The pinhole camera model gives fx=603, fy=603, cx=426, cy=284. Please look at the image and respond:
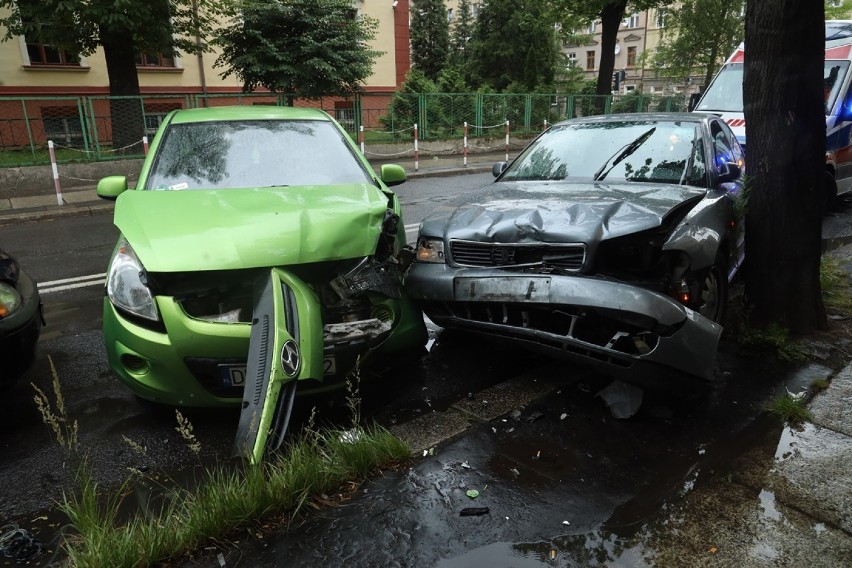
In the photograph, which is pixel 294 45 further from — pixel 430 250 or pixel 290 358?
pixel 290 358

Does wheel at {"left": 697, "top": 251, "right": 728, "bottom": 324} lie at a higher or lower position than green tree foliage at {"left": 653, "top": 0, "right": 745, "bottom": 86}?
lower

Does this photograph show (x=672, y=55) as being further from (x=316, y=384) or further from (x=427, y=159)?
(x=316, y=384)

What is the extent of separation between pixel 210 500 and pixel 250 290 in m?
1.16

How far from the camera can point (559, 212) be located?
3664 millimetres

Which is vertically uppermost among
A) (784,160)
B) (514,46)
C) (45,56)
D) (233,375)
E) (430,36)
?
(430,36)

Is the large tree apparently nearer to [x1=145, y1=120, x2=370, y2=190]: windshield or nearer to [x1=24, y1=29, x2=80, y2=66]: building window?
[x1=24, y1=29, x2=80, y2=66]: building window

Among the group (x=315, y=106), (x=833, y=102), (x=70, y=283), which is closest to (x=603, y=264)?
(x=70, y=283)

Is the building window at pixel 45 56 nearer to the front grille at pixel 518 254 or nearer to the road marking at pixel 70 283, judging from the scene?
the road marking at pixel 70 283

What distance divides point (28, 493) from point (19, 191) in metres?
12.5

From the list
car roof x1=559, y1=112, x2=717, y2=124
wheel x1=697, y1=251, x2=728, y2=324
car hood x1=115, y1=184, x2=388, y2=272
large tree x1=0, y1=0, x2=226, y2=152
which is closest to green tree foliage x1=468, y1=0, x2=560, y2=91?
large tree x1=0, y1=0, x2=226, y2=152

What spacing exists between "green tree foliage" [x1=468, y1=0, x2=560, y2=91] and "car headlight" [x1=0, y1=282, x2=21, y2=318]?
30431 millimetres

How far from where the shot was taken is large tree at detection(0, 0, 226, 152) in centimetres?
1285

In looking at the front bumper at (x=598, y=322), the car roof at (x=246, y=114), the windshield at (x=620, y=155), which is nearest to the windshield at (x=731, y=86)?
the windshield at (x=620, y=155)

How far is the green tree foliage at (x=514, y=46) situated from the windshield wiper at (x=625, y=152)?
91.3 feet
